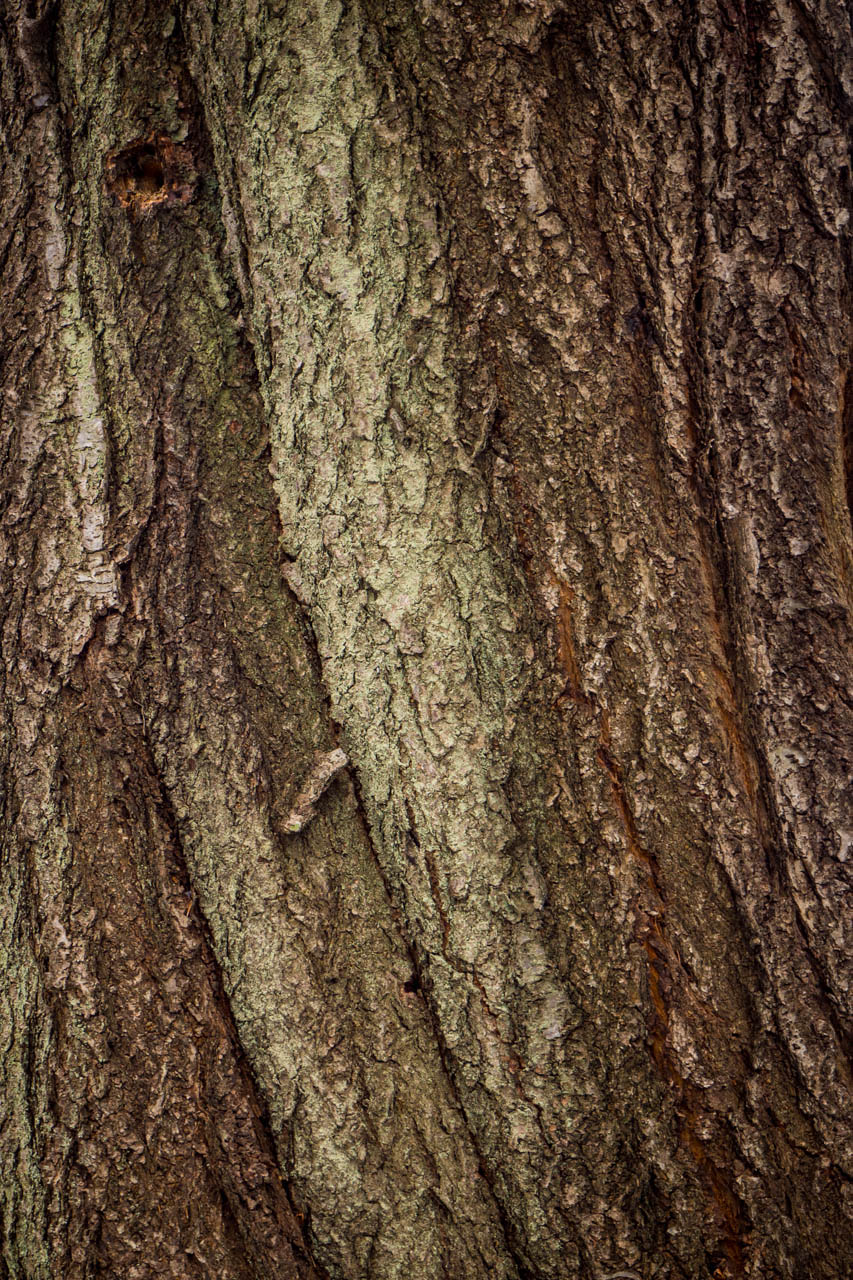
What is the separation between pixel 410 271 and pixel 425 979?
108 cm

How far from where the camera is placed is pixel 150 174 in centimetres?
126

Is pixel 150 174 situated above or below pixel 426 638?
above

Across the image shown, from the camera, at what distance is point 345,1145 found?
48.9 inches

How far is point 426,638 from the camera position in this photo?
121 cm

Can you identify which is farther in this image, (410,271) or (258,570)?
(258,570)

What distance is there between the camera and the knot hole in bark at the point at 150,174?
124 centimetres

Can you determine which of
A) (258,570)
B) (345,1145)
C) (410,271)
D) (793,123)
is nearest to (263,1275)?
(345,1145)

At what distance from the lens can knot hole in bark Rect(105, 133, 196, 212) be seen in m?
1.24

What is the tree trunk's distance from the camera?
1.18 m

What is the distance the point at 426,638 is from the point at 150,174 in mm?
852

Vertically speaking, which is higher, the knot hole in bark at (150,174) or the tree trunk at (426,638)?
the knot hole in bark at (150,174)

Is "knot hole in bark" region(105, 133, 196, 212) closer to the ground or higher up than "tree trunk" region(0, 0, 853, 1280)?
higher up

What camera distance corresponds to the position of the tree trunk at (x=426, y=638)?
3.88ft

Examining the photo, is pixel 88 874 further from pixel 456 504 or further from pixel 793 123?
pixel 793 123
